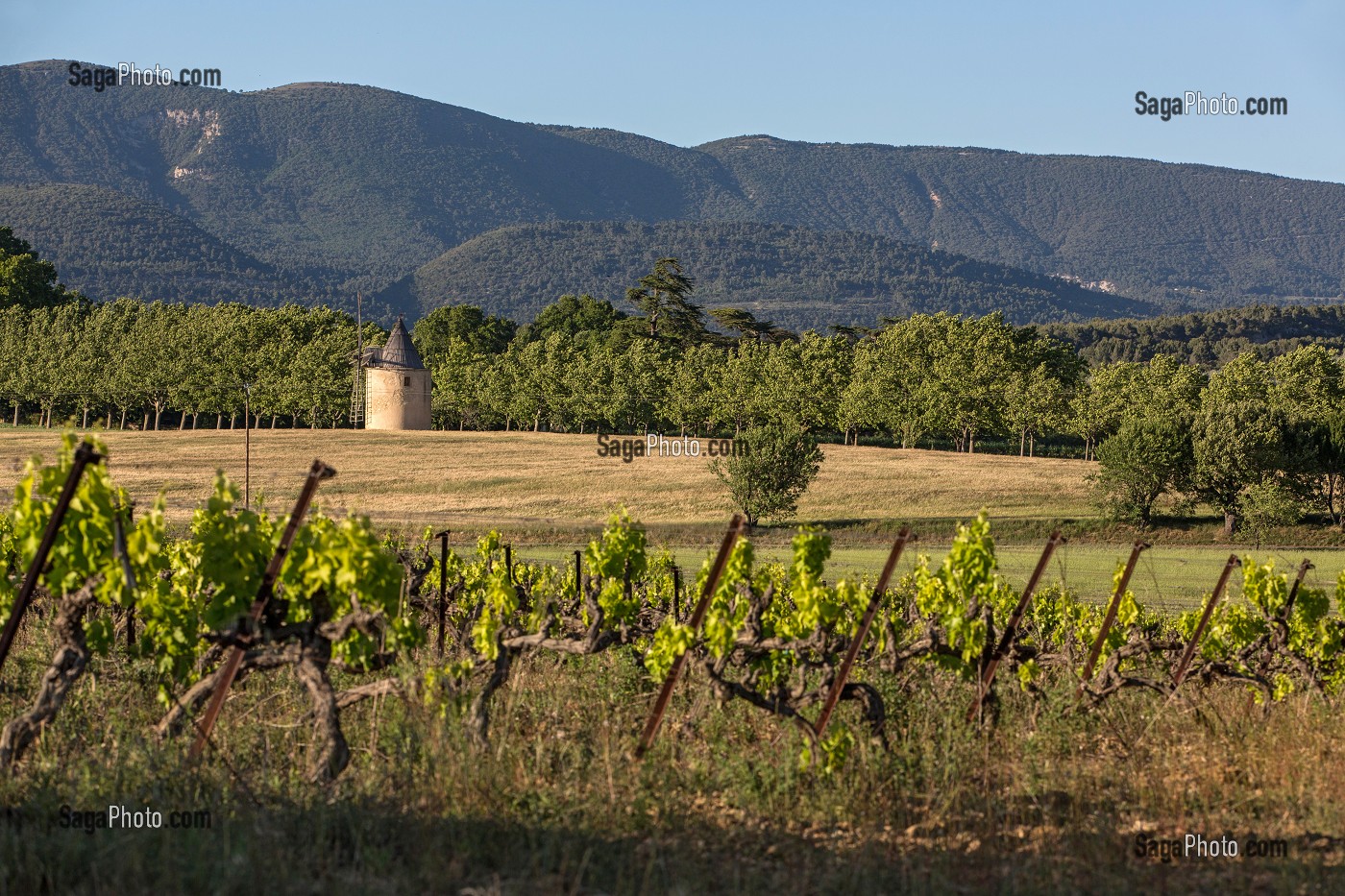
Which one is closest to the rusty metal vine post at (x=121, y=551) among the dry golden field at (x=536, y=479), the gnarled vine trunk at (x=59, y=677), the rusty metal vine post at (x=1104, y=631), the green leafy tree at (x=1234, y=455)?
the gnarled vine trunk at (x=59, y=677)

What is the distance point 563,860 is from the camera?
19.2 ft

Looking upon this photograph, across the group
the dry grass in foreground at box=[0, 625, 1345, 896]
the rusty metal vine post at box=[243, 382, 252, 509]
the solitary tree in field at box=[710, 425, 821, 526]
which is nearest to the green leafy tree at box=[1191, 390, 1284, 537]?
the solitary tree in field at box=[710, 425, 821, 526]

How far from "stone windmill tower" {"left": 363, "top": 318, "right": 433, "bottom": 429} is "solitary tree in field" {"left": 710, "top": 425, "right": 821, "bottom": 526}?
4427 cm

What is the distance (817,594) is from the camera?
28.3 ft

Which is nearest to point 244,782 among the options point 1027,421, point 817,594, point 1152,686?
point 817,594

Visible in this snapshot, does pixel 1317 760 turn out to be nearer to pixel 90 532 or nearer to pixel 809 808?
pixel 809 808

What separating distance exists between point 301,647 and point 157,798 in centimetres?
106

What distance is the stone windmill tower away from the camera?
3585 inches

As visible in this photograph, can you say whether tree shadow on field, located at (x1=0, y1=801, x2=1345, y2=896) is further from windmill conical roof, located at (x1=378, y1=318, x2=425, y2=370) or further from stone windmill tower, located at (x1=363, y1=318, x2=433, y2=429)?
windmill conical roof, located at (x1=378, y1=318, x2=425, y2=370)

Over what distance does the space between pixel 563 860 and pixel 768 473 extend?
45.8 meters

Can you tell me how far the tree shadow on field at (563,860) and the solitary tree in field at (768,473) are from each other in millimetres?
44119

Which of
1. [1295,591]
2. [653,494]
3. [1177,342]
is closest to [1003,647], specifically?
[1295,591]

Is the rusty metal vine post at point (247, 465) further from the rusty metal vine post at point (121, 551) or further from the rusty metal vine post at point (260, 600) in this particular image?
the rusty metal vine post at point (260, 600)

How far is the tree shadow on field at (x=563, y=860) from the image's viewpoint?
18.2 feet
